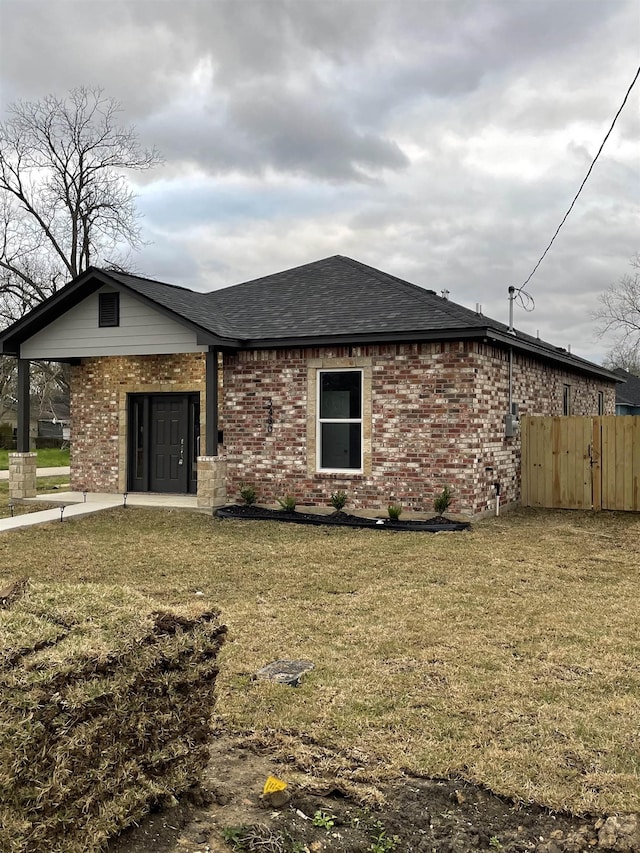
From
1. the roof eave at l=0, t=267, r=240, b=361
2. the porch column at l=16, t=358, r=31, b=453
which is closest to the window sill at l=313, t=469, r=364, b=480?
the roof eave at l=0, t=267, r=240, b=361

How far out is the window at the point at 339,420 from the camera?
1263 cm

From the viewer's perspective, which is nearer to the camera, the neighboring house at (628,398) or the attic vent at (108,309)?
the attic vent at (108,309)

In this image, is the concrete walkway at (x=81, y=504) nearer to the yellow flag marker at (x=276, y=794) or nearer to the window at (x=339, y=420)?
the window at (x=339, y=420)

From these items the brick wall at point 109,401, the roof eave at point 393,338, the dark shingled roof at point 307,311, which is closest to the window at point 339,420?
the roof eave at point 393,338

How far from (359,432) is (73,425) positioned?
6799mm

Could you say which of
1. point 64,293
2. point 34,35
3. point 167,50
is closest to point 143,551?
point 64,293

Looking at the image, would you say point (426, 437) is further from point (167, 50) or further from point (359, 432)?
point (167, 50)

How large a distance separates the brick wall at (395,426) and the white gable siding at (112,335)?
3.82 ft

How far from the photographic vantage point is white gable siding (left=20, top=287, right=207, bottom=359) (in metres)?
13.1

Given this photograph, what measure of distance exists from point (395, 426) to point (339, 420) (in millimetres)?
1090

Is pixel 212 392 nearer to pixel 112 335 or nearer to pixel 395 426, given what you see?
pixel 112 335

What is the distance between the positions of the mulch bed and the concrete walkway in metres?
0.91

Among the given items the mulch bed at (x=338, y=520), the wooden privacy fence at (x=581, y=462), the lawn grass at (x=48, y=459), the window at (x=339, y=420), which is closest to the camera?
the mulch bed at (x=338, y=520)

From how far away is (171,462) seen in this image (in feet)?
49.0
